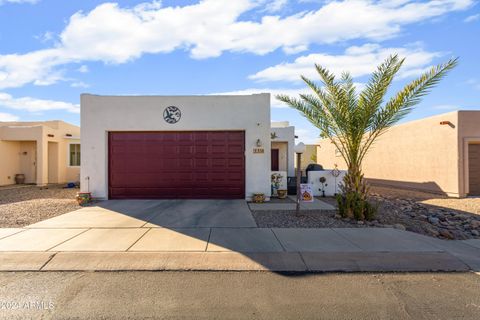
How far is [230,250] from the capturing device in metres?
5.09

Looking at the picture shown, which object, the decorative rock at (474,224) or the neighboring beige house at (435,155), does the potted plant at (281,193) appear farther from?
the neighboring beige house at (435,155)

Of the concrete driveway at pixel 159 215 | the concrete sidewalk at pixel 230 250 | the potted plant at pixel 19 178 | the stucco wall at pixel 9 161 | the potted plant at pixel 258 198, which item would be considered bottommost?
the concrete sidewalk at pixel 230 250

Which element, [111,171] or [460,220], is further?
[111,171]

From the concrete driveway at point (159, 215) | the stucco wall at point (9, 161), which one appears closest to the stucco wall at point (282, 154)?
the concrete driveway at point (159, 215)

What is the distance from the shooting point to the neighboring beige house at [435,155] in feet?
39.9

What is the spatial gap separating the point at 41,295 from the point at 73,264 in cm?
92

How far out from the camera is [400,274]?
435 cm

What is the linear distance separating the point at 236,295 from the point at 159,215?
4.93 meters

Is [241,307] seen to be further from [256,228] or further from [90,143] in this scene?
[90,143]

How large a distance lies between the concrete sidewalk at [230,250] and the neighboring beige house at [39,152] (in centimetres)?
1160

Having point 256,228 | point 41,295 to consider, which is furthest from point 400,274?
point 41,295

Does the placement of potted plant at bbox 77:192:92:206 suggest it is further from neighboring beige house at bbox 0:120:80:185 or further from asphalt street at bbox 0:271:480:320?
neighboring beige house at bbox 0:120:80:185

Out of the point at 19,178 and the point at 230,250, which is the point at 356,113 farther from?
the point at 19,178

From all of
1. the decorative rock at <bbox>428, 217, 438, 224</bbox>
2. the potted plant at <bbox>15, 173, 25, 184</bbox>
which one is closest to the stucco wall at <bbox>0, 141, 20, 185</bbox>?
the potted plant at <bbox>15, 173, 25, 184</bbox>
